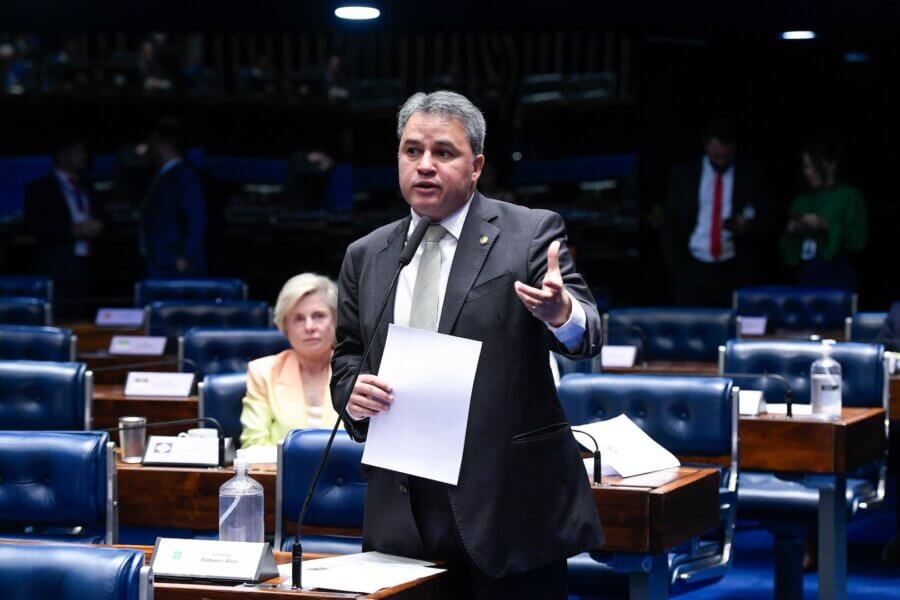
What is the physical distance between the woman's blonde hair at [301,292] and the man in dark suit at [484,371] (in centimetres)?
227

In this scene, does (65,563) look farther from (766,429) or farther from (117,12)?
(117,12)

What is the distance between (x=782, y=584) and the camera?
491 cm

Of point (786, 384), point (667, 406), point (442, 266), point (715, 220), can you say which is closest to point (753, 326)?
point (786, 384)

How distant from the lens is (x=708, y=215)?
993cm

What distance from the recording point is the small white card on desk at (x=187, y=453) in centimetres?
412

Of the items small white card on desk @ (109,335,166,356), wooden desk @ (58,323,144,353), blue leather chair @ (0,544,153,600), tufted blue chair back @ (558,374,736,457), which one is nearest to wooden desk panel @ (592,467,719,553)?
tufted blue chair back @ (558,374,736,457)

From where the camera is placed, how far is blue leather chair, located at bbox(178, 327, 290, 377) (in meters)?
5.98

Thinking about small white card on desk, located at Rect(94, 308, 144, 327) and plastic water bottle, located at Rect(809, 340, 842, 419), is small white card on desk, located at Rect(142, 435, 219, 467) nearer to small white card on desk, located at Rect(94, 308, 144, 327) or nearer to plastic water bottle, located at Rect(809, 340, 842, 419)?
plastic water bottle, located at Rect(809, 340, 842, 419)

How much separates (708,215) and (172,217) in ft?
12.3

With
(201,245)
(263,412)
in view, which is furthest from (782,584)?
(201,245)

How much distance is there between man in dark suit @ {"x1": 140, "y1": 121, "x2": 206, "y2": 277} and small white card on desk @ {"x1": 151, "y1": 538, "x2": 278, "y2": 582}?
7279 mm

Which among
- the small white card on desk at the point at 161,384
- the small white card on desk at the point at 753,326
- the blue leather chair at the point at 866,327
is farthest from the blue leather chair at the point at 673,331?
the small white card on desk at the point at 161,384

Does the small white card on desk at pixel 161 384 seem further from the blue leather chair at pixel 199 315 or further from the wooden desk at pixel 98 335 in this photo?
the wooden desk at pixel 98 335

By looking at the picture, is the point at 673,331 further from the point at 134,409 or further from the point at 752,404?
the point at 134,409
